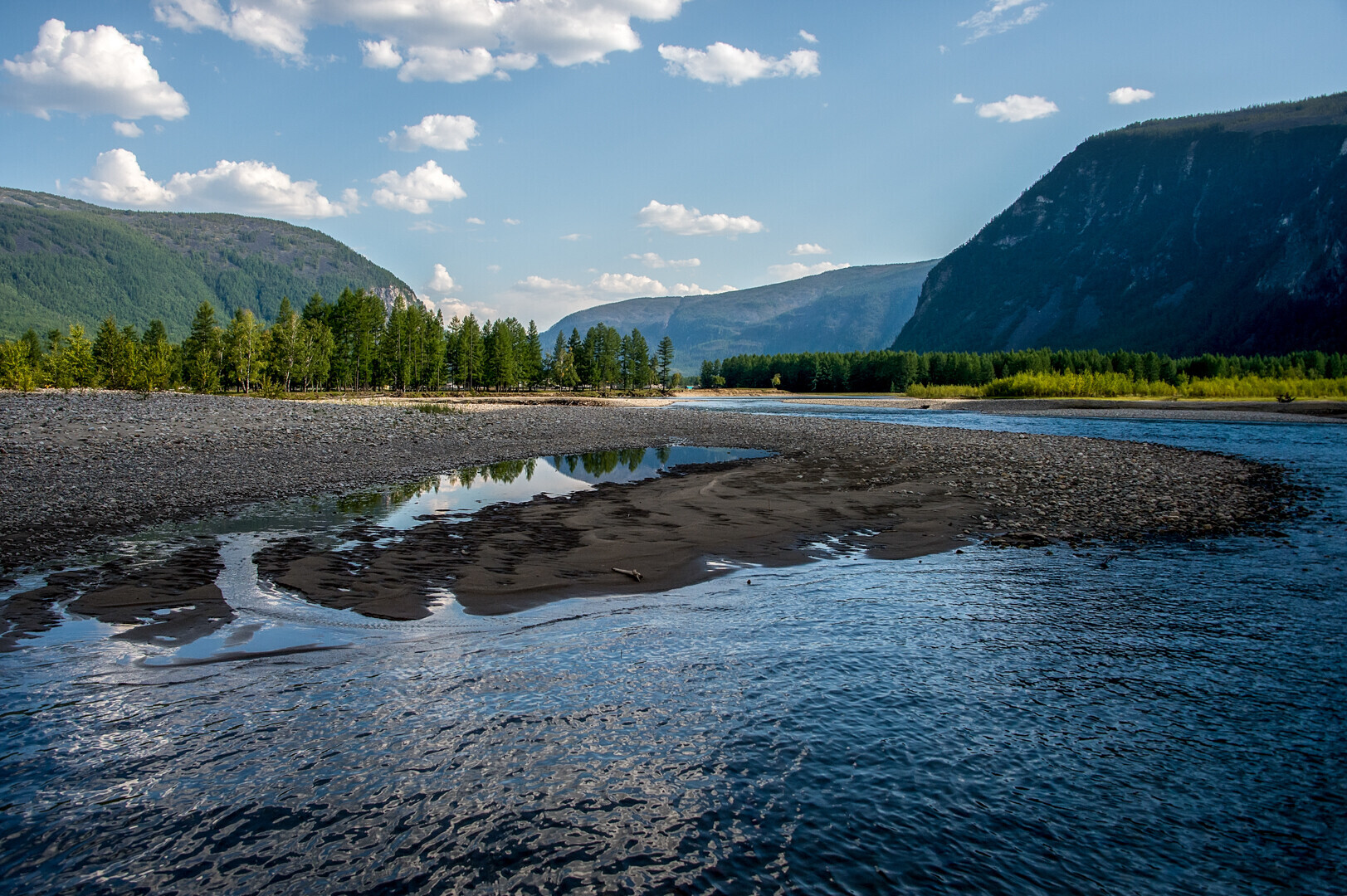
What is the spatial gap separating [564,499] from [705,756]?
593 inches

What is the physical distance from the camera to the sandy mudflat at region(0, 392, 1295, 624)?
13.2m

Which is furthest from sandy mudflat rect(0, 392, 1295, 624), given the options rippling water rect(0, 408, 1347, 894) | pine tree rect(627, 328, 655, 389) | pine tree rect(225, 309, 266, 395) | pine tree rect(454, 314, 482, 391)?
pine tree rect(627, 328, 655, 389)

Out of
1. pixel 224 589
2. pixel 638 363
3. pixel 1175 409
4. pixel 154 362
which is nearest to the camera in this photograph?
pixel 224 589

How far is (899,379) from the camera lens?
7480 inches

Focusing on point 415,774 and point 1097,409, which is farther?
point 1097,409

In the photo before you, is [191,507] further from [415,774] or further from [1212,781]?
[1212,781]

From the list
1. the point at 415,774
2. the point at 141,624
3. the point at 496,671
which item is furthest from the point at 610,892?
the point at 141,624

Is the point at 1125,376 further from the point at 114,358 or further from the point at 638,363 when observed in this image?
the point at 114,358

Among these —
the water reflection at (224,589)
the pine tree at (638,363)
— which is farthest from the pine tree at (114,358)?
the pine tree at (638,363)

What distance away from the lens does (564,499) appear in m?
21.4

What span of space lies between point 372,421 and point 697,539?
33484 mm

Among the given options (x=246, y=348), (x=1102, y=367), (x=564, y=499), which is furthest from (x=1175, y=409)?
(x=246, y=348)

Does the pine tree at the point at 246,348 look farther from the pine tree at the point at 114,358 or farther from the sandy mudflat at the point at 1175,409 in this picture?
the sandy mudflat at the point at 1175,409

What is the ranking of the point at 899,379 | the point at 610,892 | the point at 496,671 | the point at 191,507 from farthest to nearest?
the point at 899,379 < the point at 191,507 < the point at 496,671 < the point at 610,892
